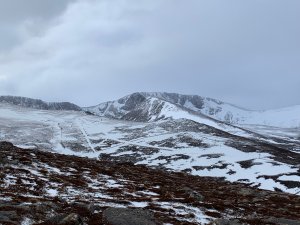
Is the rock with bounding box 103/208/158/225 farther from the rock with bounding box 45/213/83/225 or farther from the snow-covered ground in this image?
the snow-covered ground

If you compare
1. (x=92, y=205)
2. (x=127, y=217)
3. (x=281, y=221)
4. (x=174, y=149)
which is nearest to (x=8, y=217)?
(x=92, y=205)

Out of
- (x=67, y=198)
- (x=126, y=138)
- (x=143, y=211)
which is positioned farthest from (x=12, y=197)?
(x=126, y=138)

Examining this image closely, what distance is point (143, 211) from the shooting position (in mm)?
31859

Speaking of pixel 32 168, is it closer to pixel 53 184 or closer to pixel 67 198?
pixel 53 184

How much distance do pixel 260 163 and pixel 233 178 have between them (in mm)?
16669

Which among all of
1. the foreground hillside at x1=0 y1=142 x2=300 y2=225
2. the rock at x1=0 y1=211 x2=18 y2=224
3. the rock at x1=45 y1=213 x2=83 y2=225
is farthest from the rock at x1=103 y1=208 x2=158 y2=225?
the rock at x1=0 y1=211 x2=18 y2=224

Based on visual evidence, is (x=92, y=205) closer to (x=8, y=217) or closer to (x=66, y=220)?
(x=66, y=220)

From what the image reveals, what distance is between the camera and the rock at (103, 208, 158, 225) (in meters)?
28.7

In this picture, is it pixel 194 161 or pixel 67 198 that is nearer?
pixel 67 198

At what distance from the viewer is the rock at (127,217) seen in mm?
28703

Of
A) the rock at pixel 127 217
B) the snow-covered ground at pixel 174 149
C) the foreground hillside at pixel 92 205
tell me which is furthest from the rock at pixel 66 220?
the snow-covered ground at pixel 174 149

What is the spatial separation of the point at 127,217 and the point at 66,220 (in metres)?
5.15

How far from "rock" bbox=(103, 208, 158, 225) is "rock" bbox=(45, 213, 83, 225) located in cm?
235

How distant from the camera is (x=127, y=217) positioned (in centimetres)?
2961
